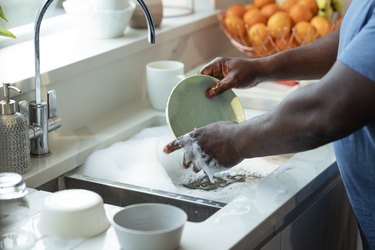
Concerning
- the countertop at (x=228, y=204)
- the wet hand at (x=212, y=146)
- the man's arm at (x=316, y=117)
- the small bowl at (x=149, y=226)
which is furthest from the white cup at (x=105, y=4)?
the small bowl at (x=149, y=226)

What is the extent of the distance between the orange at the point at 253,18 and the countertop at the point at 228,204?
37 cm

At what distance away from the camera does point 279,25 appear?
2289mm

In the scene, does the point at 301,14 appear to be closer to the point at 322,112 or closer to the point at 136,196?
the point at 136,196

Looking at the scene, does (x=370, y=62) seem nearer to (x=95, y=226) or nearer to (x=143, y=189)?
(x=95, y=226)

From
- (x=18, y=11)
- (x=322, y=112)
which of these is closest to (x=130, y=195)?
(x=322, y=112)

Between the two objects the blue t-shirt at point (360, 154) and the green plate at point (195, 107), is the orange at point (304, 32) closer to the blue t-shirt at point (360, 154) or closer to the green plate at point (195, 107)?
the green plate at point (195, 107)

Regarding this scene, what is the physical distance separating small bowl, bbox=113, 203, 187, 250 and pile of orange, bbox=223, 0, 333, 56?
1087 mm

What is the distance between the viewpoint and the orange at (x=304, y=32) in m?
2.29

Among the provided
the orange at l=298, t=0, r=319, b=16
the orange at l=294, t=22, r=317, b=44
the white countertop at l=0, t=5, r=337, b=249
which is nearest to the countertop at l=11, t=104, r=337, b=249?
the white countertop at l=0, t=5, r=337, b=249

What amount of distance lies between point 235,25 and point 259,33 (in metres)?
0.09

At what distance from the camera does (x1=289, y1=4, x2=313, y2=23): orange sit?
2.32 metres

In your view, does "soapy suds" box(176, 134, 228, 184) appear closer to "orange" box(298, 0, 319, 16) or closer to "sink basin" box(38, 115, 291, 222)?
"sink basin" box(38, 115, 291, 222)

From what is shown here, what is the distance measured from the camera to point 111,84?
2072 millimetres

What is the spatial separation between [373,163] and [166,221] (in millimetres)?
411
